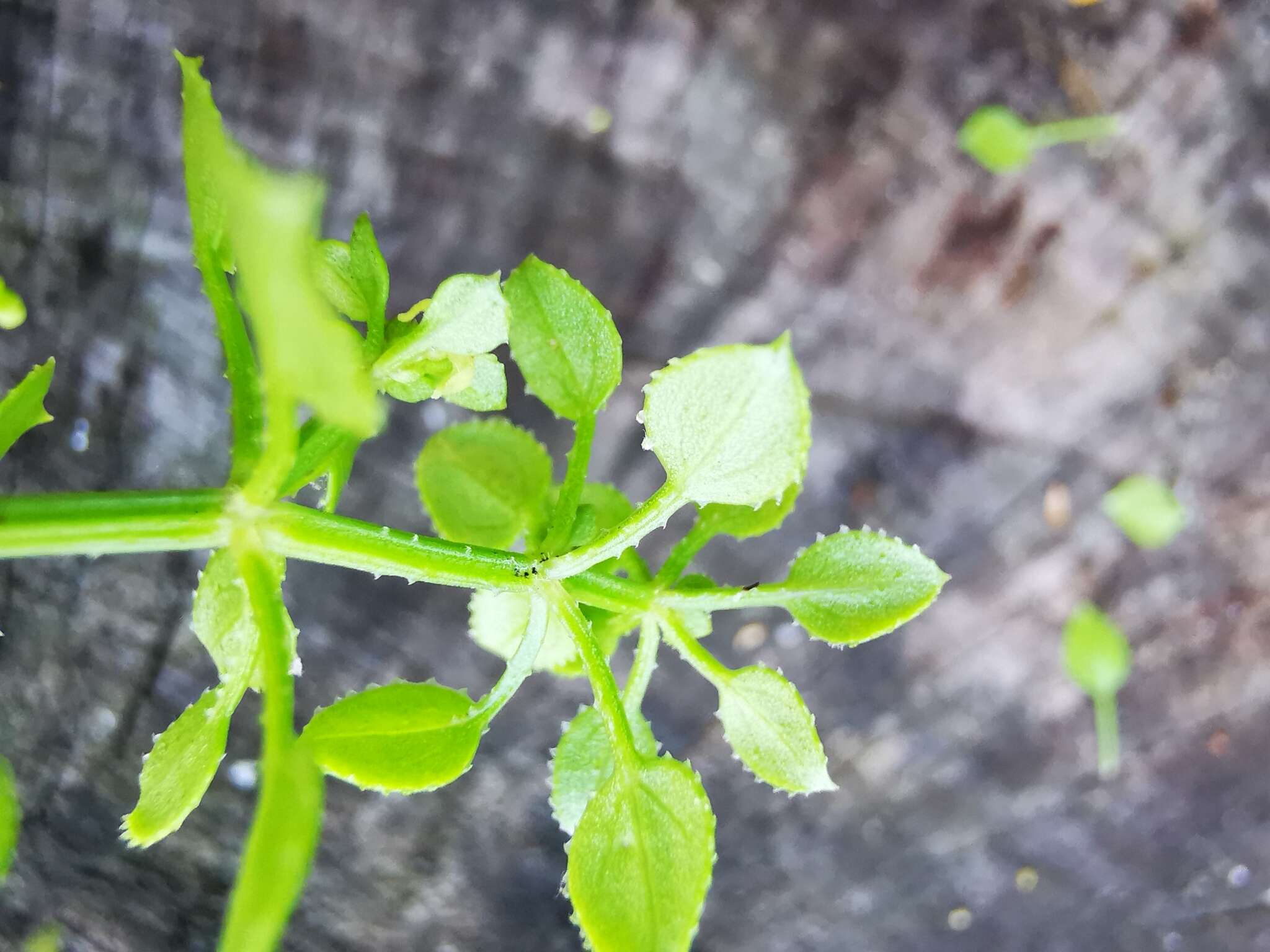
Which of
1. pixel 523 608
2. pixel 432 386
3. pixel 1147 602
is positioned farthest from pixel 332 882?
pixel 1147 602

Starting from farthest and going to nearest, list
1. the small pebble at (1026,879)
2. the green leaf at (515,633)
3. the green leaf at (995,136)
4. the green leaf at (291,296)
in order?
the small pebble at (1026,879)
the green leaf at (995,136)
the green leaf at (515,633)
the green leaf at (291,296)

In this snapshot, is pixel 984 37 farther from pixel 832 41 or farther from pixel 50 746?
pixel 50 746

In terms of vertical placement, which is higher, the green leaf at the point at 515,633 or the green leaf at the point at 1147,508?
the green leaf at the point at 1147,508

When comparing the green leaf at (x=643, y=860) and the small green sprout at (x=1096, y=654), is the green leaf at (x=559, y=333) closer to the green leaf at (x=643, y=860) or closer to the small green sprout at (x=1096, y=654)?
→ the green leaf at (x=643, y=860)

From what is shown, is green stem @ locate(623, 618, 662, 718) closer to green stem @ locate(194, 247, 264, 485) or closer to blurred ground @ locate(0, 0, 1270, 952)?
green stem @ locate(194, 247, 264, 485)

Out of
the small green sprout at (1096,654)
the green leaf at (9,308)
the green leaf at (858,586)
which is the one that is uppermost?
the small green sprout at (1096,654)

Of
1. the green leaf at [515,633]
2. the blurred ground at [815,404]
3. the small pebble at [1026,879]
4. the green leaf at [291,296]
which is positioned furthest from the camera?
the small pebble at [1026,879]

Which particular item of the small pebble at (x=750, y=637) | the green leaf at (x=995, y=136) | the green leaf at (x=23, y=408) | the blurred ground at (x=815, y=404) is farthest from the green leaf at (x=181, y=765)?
the green leaf at (x=995, y=136)
